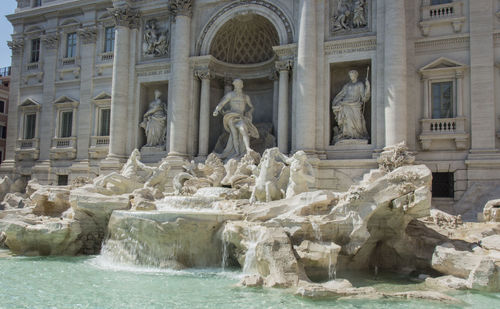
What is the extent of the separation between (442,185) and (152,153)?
13.4m

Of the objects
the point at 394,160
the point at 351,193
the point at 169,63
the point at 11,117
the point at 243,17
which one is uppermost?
the point at 243,17

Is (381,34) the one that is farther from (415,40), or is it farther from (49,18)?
(49,18)

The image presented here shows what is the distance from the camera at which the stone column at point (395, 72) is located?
17484mm

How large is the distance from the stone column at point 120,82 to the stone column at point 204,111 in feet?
14.1

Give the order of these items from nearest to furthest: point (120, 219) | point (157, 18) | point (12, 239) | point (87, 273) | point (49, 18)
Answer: point (87, 273) < point (120, 219) < point (12, 239) < point (157, 18) < point (49, 18)

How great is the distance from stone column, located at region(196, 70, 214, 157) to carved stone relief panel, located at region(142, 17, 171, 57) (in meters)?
2.71

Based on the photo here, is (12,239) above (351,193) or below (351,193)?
below

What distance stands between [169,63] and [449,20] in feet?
42.0

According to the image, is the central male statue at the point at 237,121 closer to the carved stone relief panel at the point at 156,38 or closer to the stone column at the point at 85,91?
the carved stone relief panel at the point at 156,38

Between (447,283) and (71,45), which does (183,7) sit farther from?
(447,283)

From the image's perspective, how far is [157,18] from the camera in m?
23.7

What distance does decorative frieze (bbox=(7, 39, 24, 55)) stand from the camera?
1104 inches

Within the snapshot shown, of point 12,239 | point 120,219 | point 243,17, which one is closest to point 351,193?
point 120,219

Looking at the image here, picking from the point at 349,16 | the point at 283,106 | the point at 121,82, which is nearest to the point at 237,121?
the point at 283,106
